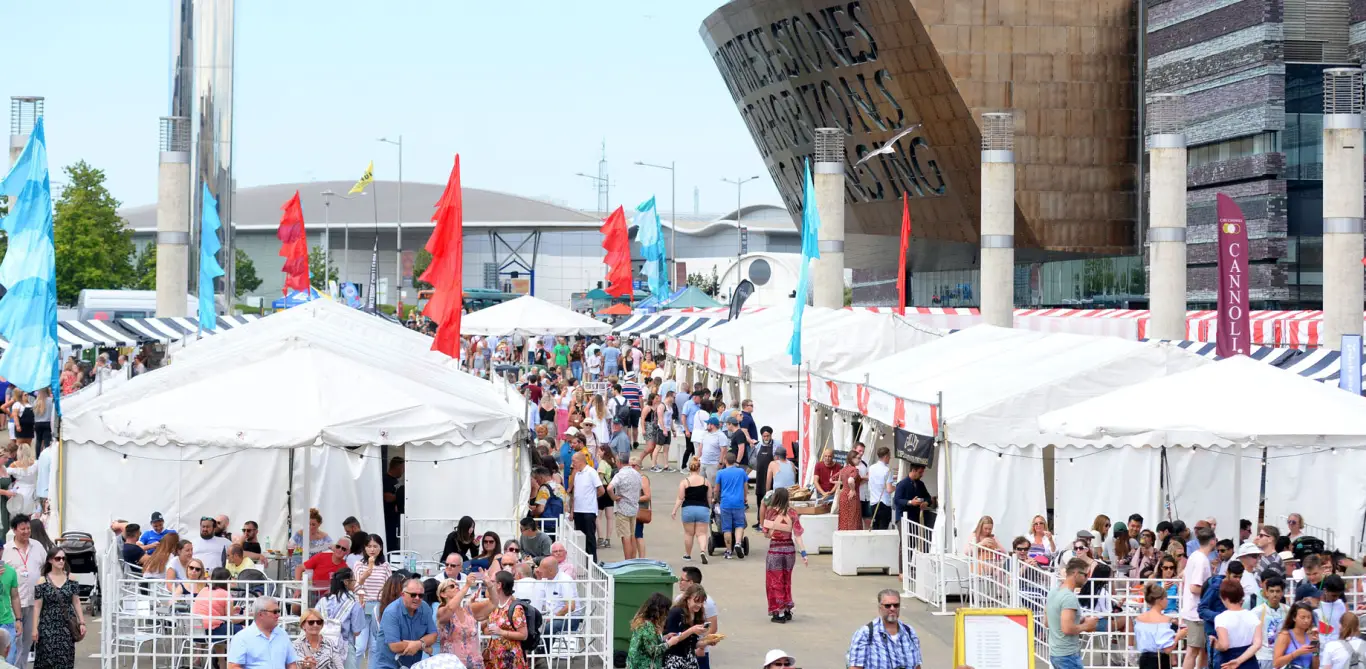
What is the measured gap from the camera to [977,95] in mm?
49656

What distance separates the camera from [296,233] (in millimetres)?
43719

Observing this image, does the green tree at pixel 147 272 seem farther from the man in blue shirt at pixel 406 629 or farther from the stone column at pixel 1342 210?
the man in blue shirt at pixel 406 629

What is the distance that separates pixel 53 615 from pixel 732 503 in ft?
32.0

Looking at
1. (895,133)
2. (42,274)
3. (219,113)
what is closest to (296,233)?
(219,113)

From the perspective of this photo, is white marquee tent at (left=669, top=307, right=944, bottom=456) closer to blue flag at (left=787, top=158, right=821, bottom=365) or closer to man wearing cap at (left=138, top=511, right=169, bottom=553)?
blue flag at (left=787, top=158, right=821, bottom=365)

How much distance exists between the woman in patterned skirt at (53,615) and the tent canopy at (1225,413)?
9079 mm

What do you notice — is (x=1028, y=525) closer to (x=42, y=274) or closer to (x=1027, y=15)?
(x=42, y=274)

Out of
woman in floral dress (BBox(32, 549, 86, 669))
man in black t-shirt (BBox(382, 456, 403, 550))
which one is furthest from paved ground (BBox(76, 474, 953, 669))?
man in black t-shirt (BBox(382, 456, 403, 550))

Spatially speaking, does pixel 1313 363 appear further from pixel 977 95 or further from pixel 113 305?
pixel 113 305

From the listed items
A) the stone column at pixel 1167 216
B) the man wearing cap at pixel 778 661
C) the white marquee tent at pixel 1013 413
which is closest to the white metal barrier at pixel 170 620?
the man wearing cap at pixel 778 661

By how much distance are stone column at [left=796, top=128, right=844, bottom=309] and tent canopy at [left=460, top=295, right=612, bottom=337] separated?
6155 millimetres

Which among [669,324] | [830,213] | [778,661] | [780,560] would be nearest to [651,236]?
[669,324]

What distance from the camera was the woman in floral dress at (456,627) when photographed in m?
11.4

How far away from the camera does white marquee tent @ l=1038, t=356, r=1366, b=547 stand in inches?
615
